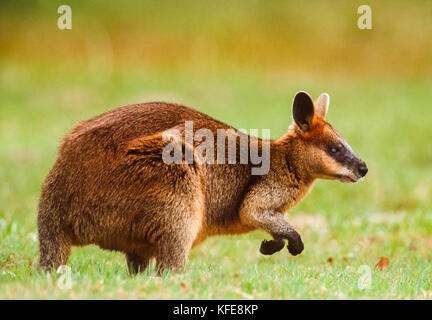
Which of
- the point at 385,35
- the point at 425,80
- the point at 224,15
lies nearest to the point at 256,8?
the point at 224,15

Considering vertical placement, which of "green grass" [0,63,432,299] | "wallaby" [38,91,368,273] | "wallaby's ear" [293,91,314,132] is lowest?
"green grass" [0,63,432,299]

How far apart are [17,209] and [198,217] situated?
5.66 meters

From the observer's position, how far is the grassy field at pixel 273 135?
16.8ft

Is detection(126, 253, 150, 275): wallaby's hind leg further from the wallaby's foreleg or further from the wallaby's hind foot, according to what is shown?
the wallaby's hind foot

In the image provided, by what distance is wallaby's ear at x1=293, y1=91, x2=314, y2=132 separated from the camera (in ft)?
20.7

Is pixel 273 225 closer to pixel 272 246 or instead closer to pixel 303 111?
pixel 272 246

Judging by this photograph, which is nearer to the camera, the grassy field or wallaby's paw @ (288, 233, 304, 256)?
the grassy field

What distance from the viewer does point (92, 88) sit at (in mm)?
22422

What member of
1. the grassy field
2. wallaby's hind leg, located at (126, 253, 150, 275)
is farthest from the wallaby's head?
wallaby's hind leg, located at (126, 253, 150, 275)

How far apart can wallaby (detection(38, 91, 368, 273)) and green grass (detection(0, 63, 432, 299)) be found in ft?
0.94

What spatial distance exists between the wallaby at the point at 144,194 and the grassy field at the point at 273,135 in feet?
0.98

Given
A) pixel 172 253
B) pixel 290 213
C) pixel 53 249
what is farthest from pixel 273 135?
pixel 53 249

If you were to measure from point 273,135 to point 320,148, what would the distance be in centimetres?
956

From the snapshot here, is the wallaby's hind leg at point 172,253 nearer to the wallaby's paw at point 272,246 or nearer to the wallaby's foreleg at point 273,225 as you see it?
the wallaby's foreleg at point 273,225
